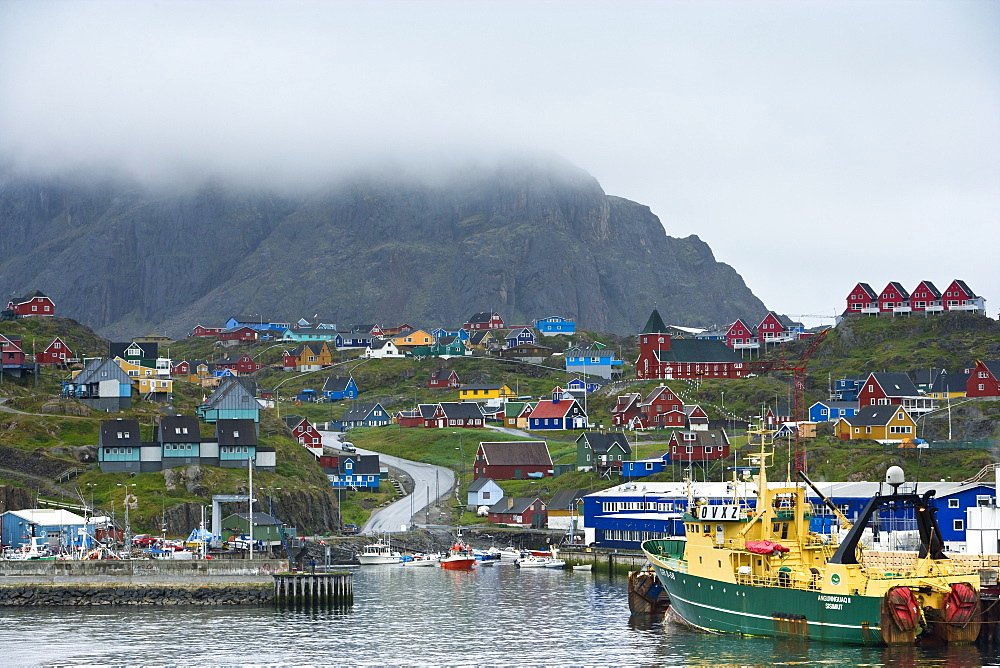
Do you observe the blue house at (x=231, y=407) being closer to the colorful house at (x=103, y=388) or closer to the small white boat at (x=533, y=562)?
the colorful house at (x=103, y=388)

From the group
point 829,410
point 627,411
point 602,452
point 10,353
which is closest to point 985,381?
point 829,410

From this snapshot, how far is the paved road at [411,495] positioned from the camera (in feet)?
441

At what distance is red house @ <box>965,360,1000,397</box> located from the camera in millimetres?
160375

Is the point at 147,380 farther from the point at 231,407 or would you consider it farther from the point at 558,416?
the point at 558,416

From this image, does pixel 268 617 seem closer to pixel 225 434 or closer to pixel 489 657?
pixel 489 657

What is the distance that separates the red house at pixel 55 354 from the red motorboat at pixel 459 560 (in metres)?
68.2

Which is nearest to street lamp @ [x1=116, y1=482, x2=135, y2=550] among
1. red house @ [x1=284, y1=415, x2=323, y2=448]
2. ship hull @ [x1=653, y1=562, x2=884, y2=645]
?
ship hull @ [x1=653, y1=562, x2=884, y2=645]

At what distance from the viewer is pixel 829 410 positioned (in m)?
164

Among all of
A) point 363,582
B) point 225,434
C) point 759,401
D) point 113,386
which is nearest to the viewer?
point 363,582

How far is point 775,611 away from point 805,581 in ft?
6.96

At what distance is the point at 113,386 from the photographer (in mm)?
139750

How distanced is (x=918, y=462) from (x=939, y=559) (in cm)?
6825

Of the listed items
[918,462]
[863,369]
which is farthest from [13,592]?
[863,369]


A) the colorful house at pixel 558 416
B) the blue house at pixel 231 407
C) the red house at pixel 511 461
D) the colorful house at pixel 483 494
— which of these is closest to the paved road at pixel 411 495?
the colorful house at pixel 483 494
